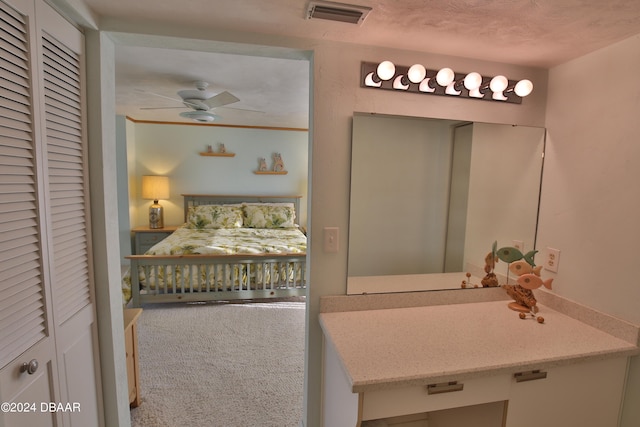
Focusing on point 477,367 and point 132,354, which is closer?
point 477,367

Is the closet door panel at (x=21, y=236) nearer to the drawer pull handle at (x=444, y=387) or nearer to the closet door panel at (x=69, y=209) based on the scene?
the closet door panel at (x=69, y=209)

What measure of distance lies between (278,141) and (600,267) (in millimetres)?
4443

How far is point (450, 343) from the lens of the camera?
1.20 metres

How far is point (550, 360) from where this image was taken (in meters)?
1.11

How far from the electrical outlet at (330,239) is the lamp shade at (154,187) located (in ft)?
13.3

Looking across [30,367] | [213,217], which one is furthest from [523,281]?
[213,217]

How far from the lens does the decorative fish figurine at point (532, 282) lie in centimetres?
147

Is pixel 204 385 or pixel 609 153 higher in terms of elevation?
pixel 609 153

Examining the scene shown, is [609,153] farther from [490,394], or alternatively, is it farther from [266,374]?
[266,374]

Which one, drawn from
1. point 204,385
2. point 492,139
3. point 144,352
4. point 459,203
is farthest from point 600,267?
point 144,352

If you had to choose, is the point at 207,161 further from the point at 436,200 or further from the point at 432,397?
the point at 432,397

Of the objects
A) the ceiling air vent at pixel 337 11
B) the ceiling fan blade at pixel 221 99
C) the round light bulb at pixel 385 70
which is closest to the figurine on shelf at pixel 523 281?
the round light bulb at pixel 385 70

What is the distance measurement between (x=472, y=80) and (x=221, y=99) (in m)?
2.18

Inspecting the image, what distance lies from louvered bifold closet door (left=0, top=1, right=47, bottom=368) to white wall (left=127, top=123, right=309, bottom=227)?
161 inches
